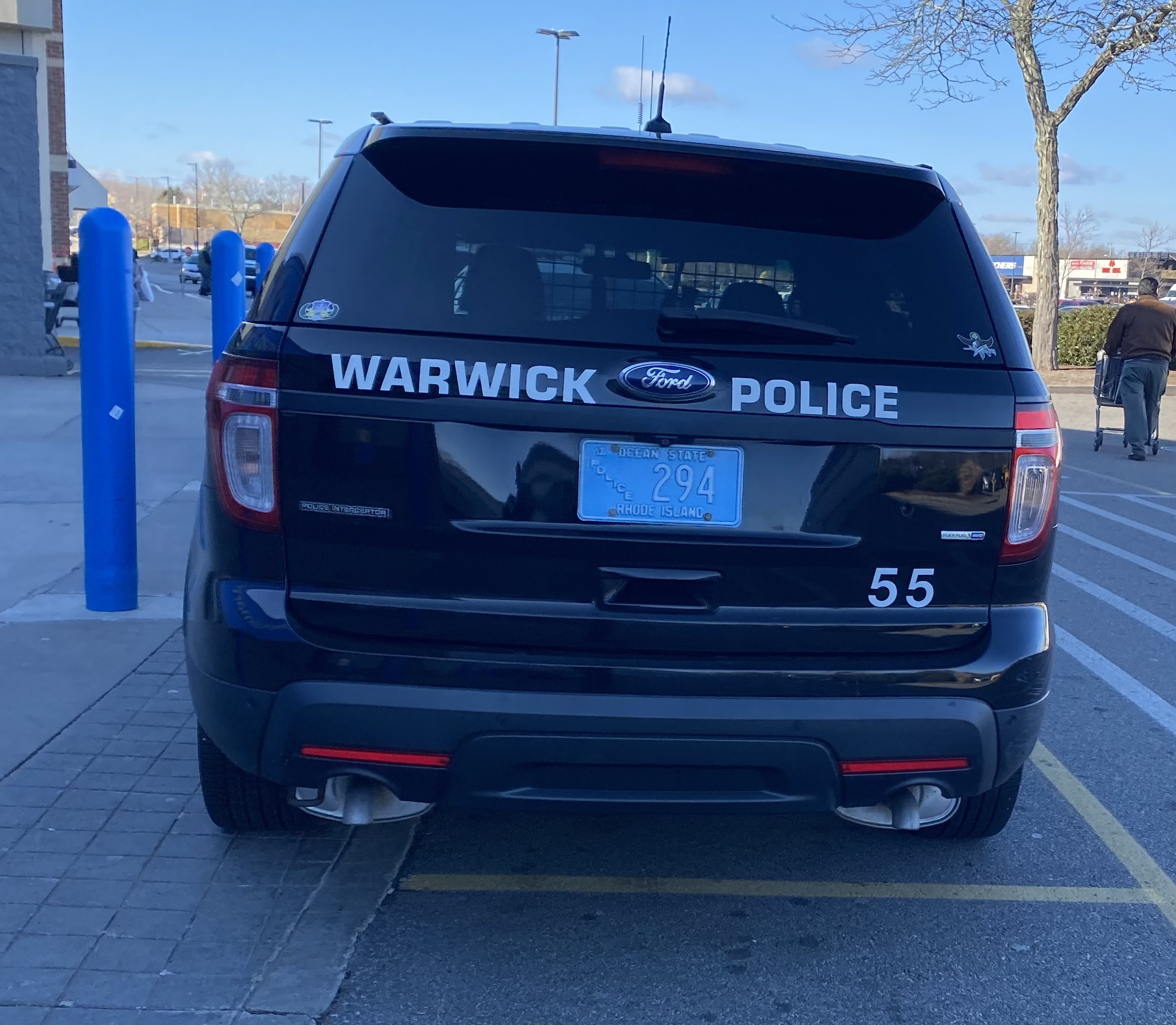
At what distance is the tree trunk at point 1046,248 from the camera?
22.8 metres

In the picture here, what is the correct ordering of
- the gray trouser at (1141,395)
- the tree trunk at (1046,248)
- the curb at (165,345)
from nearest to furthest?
1. the gray trouser at (1141,395)
2. the curb at (165,345)
3. the tree trunk at (1046,248)

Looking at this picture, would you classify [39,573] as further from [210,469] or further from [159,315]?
[159,315]

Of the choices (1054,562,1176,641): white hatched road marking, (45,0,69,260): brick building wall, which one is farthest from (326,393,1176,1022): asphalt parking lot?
(45,0,69,260): brick building wall

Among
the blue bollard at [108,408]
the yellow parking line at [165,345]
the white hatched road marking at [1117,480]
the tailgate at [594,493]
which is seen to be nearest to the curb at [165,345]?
the yellow parking line at [165,345]

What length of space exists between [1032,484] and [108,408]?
4.14 meters

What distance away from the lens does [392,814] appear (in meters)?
3.14

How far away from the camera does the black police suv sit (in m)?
2.75

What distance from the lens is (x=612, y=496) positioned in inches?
109

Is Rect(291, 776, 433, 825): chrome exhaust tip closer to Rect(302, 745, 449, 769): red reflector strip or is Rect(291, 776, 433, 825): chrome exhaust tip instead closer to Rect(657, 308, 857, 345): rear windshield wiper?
Rect(302, 745, 449, 769): red reflector strip

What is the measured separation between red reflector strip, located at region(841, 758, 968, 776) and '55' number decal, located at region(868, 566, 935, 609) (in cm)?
35

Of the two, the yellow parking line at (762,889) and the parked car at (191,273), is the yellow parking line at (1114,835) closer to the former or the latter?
the yellow parking line at (762,889)

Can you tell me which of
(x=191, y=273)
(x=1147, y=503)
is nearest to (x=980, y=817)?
(x=1147, y=503)

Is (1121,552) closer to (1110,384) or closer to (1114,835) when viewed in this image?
(1114,835)

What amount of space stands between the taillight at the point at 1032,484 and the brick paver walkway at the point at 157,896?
1.87 metres
